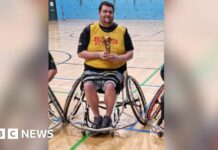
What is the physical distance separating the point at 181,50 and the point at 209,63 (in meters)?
0.06

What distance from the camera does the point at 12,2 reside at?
28.1 inches

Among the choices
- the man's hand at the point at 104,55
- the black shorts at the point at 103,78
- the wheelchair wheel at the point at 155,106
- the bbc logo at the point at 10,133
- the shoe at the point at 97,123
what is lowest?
the shoe at the point at 97,123

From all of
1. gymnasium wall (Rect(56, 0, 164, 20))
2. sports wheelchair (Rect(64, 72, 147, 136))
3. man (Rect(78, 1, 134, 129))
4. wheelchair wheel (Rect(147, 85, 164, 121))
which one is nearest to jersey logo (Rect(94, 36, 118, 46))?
man (Rect(78, 1, 134, 129))

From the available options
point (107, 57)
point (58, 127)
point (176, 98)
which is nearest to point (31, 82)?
point (176, 98)

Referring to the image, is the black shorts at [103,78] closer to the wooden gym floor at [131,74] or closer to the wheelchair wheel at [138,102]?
the wheelchair wheel at [138,102]

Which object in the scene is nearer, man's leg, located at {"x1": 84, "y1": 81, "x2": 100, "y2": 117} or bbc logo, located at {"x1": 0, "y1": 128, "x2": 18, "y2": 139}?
bbc logo, located at {"x1": 0, "y1": 128, "x2": 18, "y2": 139}

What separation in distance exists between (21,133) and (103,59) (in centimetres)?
113

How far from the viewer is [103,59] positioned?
187 cm

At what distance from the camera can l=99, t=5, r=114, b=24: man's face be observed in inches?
70.2

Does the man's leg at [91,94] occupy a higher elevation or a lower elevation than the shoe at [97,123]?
higher

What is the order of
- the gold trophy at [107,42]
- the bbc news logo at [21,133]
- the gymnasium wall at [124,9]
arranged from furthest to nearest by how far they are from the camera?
the gymnasium wall at [124,9] → the gold trophy at [107,42] → the bbc news logo at [21,133]

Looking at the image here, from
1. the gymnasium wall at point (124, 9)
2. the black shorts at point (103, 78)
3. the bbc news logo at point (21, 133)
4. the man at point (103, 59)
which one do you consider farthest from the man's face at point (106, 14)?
the gymnasium wall at point (124, 9)

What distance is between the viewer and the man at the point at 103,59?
6.13ft

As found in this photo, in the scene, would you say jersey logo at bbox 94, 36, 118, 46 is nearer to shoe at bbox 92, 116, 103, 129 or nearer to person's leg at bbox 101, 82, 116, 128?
person's leg at bbox 101, 82, 116, 128
